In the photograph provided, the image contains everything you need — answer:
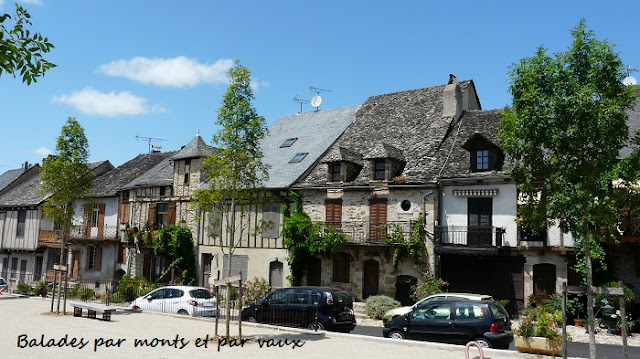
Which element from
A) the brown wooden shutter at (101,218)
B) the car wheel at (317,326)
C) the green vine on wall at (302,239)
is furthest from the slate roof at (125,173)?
the car wheel at (317,326)

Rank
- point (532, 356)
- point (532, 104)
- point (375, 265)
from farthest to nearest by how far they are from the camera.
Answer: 1. point (375, 265)
2. point (532, 356)
3. point (532, 104)

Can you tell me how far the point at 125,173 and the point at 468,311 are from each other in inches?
1094

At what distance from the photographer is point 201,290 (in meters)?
20.3

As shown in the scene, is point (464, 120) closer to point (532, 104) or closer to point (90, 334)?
point (532, 104)

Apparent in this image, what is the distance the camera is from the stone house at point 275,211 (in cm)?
2566

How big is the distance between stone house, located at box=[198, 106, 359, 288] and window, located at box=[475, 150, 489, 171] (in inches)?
Result: 323

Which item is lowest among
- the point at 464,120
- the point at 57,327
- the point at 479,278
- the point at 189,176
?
the point at 57,327

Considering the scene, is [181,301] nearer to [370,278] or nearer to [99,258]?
[370,278]

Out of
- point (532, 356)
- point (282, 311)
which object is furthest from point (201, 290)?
point (532, 356)

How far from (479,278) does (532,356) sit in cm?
968

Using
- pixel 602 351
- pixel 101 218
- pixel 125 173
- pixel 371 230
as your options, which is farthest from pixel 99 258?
pixel 602 351

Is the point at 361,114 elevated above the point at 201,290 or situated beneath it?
elevated above

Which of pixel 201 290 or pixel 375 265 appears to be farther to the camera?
pixel 375 265

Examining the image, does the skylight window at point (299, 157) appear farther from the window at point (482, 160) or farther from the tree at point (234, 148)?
the tree at point (234, 148)
